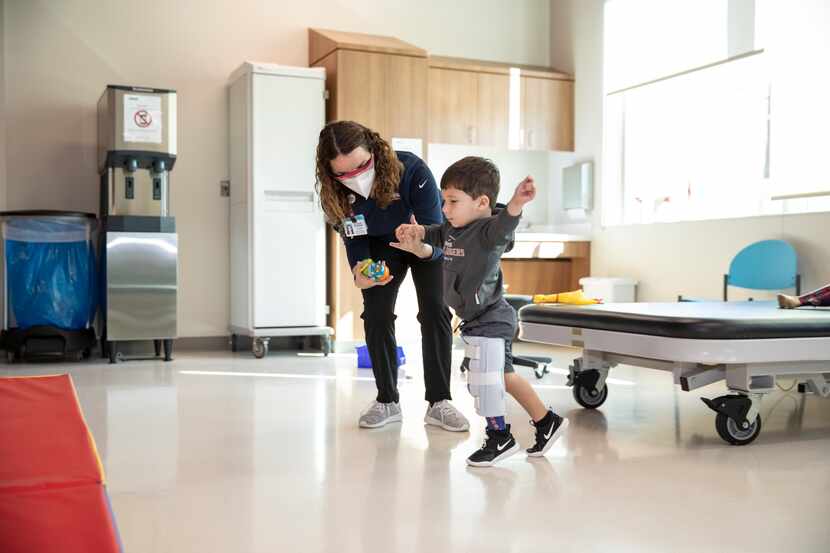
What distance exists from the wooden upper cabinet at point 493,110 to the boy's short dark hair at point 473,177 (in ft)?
14.3

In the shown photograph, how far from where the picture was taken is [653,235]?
636cm

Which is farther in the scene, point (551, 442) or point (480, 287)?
point (551, 442)

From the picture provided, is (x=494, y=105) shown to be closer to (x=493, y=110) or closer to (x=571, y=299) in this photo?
(x=493, y=110)

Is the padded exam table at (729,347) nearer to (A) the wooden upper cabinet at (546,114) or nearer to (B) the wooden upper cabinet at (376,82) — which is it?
(B) the wooden upper cabinet at (376,82)

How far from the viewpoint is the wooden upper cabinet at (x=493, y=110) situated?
695 cm

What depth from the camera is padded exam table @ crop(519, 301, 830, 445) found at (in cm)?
301

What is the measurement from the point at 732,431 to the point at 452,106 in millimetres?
4309

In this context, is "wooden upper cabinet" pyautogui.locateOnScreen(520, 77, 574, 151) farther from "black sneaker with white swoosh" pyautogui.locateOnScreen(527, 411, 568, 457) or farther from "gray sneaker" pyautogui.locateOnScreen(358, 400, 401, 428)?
"black sneaker with white swoosh" pyautogui.locateOnScreen(527, 411, 568, 457)

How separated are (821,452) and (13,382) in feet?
8.56

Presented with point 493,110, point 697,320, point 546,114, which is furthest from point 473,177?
point 546,114

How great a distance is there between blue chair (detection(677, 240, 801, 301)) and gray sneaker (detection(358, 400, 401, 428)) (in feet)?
7.70

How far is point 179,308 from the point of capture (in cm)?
627

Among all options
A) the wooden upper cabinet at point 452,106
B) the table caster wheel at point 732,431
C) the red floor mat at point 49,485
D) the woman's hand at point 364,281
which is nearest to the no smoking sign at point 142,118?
the wooden upper cabinet at point 452,106

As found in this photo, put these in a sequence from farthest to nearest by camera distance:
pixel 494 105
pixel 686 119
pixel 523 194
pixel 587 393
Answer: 1. pixel 494 105
2. pixel 686 119
3. pixel 587 393
4. pixel 523 194
